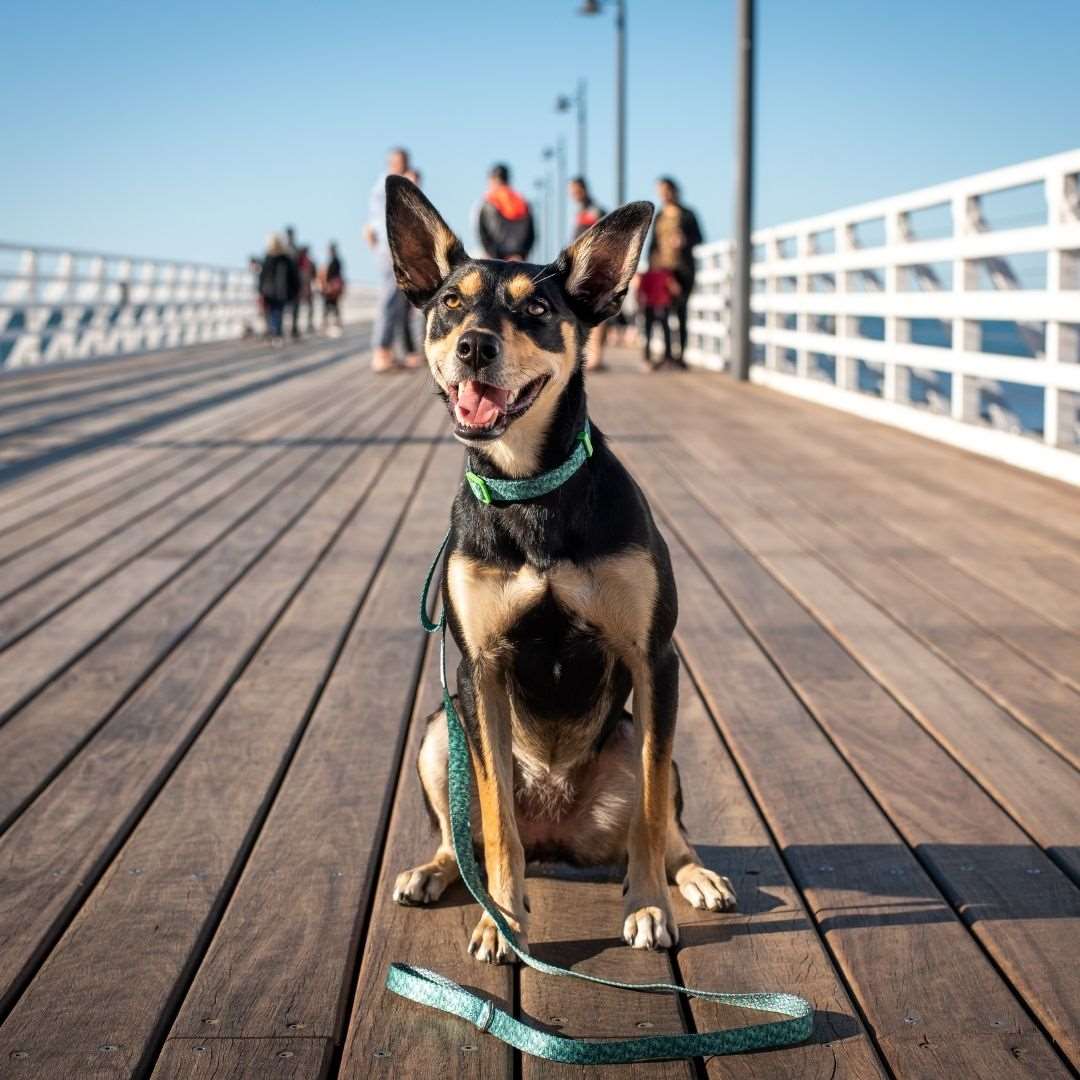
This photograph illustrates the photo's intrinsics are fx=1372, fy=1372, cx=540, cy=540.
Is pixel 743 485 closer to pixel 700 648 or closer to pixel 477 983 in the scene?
pixel 700 648

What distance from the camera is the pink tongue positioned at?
2.56m

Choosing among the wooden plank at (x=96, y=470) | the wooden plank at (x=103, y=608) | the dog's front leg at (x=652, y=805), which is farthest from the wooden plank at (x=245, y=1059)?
the wooden plank at (x=96, y=470)

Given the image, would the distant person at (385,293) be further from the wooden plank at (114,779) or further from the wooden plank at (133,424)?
the wooden plank at (114,779)

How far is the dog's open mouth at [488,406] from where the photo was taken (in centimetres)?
255

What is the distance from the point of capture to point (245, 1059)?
2109 mm

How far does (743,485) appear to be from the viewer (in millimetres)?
7691

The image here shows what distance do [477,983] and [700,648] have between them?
215 centimetres

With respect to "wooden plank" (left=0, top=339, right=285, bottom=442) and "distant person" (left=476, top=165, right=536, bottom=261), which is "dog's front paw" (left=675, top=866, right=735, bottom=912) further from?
"distant person" (left=476, top=165, right=536, bottom=261)

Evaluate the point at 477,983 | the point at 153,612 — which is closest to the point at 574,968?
the point at 477,983

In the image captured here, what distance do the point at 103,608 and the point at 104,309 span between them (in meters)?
17.4

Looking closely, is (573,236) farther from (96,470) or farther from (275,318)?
→ (275,318)

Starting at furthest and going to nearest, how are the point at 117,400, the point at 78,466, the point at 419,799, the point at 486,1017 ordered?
the point at 117,400
the point at 78,466
the point at 419,799
the point at 486,1017

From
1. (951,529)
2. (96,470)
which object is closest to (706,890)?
(951,529)

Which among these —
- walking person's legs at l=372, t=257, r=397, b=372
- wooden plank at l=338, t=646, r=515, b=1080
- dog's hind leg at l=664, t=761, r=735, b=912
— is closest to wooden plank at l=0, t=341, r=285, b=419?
walking person's legs at l=372, t=257, r=397, b=372
